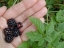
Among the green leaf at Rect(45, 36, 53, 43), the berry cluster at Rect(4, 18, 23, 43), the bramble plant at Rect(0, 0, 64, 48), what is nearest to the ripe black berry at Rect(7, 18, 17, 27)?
the berry cluster at Rect(4, 18, 23, 43)

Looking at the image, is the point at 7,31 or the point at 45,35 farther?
the point at 7,31

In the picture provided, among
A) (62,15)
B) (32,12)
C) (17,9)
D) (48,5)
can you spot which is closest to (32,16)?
(32,12)

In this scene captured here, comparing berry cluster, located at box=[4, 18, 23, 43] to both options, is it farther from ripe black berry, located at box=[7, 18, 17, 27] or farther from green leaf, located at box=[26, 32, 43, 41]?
green leaf, located at box=[26, 32, 43, 41]

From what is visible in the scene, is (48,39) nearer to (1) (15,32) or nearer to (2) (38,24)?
(2) (38,24)

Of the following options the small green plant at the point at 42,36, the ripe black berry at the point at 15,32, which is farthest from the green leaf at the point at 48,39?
the ripe black berry at the point at 15,32

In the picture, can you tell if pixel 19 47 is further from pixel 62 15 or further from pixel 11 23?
pixel 62 15

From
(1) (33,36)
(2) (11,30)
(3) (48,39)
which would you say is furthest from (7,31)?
(3) (48,39)

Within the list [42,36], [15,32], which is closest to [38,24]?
[42,36]

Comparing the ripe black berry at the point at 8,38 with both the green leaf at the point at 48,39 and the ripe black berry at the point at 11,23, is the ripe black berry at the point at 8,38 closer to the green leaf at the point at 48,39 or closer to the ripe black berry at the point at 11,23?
the ripe black berry at the point at 11,23

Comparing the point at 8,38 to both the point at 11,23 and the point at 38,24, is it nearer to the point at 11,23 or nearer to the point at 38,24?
the point at 11,23

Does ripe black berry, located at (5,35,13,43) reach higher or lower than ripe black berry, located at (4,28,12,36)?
lower
